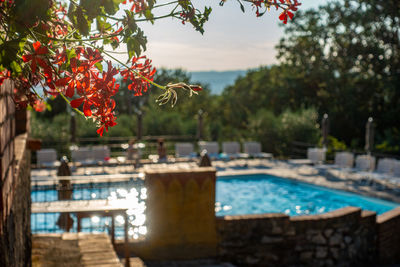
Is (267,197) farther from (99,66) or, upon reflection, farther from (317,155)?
(99,66)

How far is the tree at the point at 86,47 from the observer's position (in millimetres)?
1027

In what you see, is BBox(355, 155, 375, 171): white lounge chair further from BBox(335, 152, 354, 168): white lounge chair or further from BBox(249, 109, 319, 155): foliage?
BBox(249, 109, 319, 155): foliage

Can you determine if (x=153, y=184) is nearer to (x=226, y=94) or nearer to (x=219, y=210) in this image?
(x=219, y=210)

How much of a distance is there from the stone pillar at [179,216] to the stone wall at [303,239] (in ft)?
0.94

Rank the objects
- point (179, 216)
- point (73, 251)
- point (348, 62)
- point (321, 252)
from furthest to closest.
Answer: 1. point (348, 62)
2. point (321, 252)
3. point (179, 216)
4. point (73, 251)

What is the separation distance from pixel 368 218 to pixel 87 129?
13375 millimetres

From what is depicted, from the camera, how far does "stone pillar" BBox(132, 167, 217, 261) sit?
610 centimetres

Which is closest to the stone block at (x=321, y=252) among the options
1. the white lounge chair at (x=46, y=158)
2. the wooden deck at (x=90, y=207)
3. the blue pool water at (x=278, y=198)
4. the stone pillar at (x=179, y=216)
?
the stone pillar at (x=179, y=216)

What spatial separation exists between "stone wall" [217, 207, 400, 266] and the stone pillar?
288mm

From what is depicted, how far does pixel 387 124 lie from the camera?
2233 centimetres

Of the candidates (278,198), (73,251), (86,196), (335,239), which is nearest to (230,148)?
(278,198)

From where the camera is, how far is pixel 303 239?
665 centimetres

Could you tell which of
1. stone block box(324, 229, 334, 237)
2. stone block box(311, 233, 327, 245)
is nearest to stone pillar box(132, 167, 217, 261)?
stone block box(311, 233, 327, 245)

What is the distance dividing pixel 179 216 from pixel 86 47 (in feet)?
16.8
